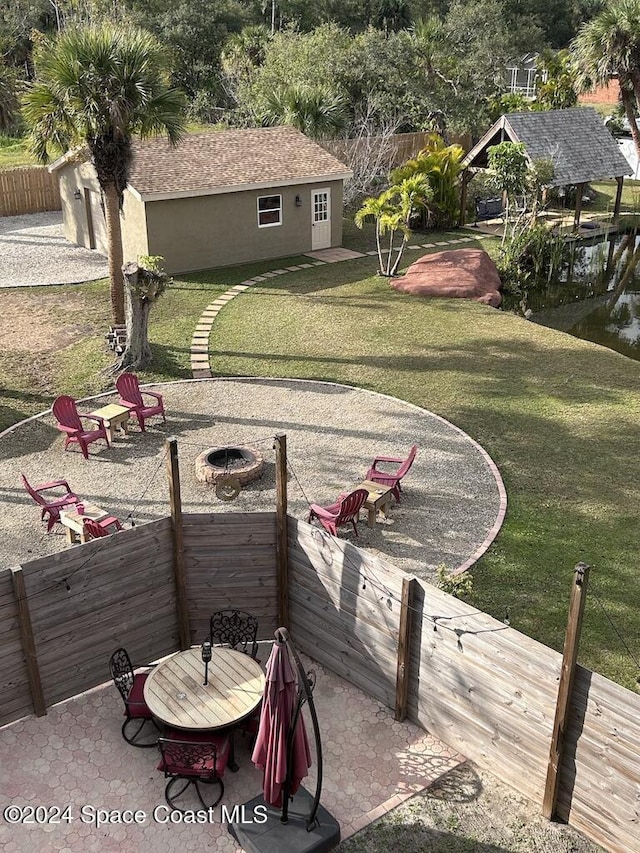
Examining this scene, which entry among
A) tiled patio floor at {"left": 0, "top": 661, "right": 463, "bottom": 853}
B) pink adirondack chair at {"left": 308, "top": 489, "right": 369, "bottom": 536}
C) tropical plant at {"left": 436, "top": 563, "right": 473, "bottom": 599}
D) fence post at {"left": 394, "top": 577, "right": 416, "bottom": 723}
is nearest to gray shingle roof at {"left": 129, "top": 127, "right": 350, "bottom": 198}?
pink adirondack chair at {"left": 308, "top": 489, "right": 369, "bottom": 536}

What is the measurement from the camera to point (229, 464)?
13.0m

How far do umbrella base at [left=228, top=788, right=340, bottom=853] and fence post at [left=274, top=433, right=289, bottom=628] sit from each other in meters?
2.45

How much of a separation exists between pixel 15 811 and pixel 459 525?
270 inches

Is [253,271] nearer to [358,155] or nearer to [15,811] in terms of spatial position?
[358,155]

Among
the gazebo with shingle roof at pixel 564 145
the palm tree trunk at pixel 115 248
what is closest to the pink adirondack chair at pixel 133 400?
the palm tree trunk at pixel 115 248

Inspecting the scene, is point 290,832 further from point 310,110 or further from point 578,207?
point 310,110

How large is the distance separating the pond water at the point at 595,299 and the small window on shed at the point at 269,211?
771 cm

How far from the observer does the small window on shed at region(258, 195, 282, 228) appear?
83.7ft

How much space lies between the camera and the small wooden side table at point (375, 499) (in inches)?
458

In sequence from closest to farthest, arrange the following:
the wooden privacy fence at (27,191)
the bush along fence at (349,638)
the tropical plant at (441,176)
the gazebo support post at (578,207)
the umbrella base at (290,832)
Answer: the bush along fence at (349,638) → the umbrella base at (290,832) → the gazebo support post at (578,207) → the tropical plant at (441,176) → the wooden privacy fence at (27,191)

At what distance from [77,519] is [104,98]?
30.5 feet

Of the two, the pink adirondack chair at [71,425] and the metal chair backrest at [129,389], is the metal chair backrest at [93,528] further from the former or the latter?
the metal chair backrest at [129,389]

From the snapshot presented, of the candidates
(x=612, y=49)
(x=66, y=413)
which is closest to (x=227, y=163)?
(x=66, y=413)

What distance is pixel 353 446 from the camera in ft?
46.4
